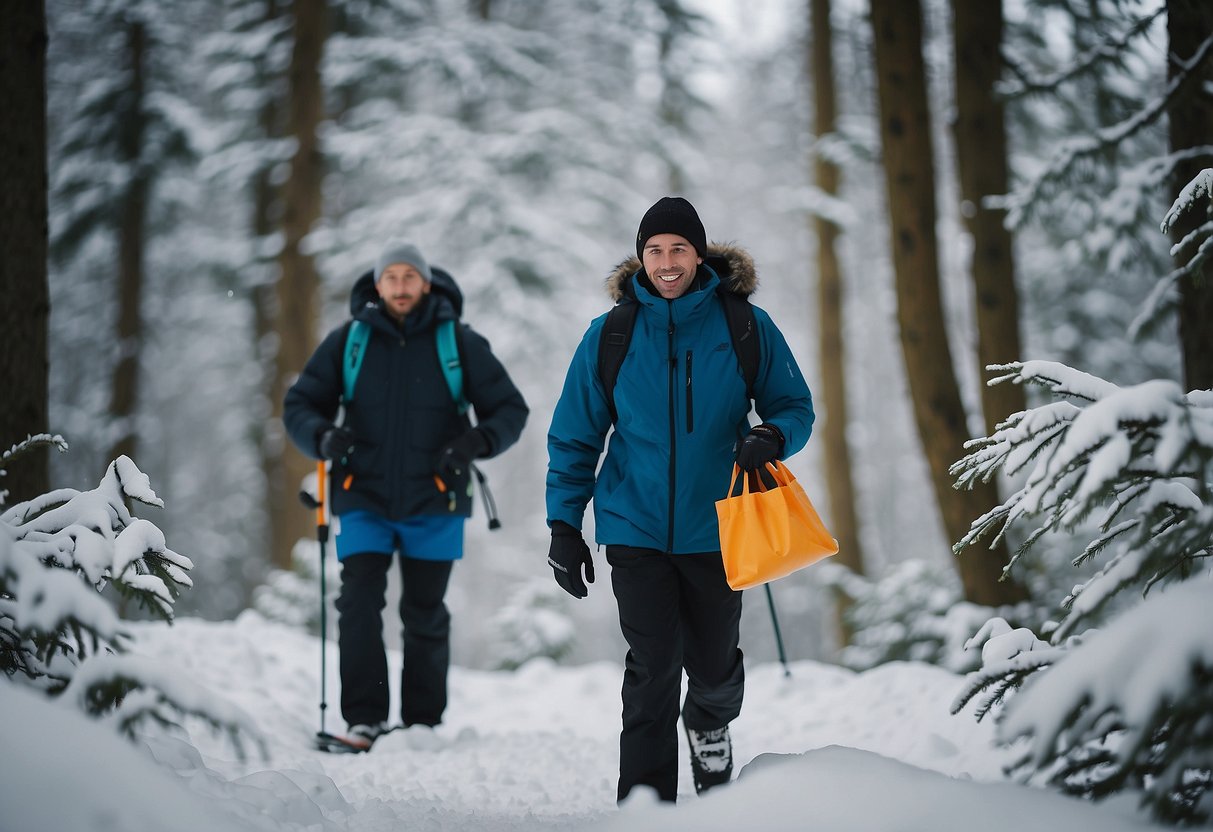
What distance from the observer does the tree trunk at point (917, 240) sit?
19.6 ft

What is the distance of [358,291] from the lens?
503 cm

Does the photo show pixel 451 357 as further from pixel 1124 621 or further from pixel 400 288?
pixel 1124 621

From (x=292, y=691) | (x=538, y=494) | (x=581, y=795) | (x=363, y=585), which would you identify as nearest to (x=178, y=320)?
(x=538, y=494)

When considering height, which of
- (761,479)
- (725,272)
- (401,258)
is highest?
(401,258)

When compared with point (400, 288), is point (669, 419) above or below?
below

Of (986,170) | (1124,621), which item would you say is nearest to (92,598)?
(1124,621)

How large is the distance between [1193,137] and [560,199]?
1024 cm

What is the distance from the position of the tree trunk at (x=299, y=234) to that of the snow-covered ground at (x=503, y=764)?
12.2 feet

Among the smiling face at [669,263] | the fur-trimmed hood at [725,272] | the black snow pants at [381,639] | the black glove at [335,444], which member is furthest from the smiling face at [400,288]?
the smiling face at [669,263]

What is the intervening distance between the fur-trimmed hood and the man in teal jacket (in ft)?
0.03

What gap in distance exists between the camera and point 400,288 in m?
4.76

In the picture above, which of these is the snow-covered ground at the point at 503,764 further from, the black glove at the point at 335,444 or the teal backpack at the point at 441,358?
the teal backpack at the point at 441,358

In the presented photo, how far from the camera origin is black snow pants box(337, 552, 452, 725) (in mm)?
4562

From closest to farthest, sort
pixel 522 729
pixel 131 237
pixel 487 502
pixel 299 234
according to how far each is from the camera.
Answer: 1. pixel 487 502
2. pixel 522 729
3. pixel 299 234
4. pixel 131 237
